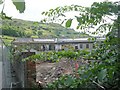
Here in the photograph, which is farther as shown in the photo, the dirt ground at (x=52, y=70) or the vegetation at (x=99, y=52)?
the dirt ground at (x=52, y=70)

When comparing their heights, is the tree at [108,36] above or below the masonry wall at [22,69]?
above

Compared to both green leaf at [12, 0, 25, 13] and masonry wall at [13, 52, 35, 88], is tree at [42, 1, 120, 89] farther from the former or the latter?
masonry wall at [13, 52, 35, 88]

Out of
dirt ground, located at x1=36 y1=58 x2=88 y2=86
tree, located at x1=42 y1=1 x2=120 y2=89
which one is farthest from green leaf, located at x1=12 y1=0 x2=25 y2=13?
dirt ground, located at x1=36 y1=58 x2=88 y2=86

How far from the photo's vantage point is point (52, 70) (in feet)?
7.73

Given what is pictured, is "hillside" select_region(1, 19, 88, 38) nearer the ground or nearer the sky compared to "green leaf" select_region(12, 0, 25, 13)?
nearer the ground

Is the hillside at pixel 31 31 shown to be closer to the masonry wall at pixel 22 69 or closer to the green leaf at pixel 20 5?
the masonry wall at pixel 22 69

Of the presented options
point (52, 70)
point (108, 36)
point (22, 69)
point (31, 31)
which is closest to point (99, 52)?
point (108, 36)

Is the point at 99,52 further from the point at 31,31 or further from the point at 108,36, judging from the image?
the point at 31,31

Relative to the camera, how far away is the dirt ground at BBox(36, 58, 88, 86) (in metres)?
2.15

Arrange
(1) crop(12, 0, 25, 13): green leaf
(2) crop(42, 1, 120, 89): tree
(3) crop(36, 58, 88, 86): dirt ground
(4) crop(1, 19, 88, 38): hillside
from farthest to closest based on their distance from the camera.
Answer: (3) crop(36, 58, 88, 86): dirt ground → (4) crop(1, 19, 88, 38): hillside → (2) crop(42, 1, 120, 89): tree → (1) crop(12, 0, 25, 13): green leaf

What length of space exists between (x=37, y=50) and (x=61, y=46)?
0.97 feet

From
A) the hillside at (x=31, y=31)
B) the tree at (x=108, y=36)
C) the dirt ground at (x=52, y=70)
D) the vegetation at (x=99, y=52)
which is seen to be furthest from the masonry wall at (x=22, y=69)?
the tree at (x=108, y=36)

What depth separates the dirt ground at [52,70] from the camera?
7.06 ft

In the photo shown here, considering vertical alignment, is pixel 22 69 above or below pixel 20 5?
below
